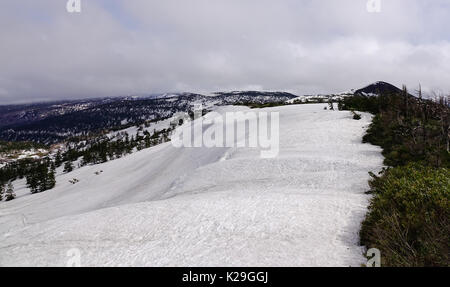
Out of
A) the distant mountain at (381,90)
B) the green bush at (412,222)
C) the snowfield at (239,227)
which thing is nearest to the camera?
the green bush at (412,222)

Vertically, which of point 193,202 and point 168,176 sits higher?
point 193,202

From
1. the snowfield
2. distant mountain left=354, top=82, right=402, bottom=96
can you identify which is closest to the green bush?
the snowfield

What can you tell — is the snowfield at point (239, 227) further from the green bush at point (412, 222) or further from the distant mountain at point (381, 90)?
the distant mountain at point (381, 90)

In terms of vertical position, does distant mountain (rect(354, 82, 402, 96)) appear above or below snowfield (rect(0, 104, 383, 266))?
above

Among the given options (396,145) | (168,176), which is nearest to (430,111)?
(396,145)

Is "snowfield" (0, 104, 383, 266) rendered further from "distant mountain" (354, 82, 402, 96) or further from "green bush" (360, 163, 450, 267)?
"distant mountain" (354, 82, 402, 96)

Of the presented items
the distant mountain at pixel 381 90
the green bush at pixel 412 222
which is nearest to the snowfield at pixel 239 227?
the green bush at pixel 412 222
